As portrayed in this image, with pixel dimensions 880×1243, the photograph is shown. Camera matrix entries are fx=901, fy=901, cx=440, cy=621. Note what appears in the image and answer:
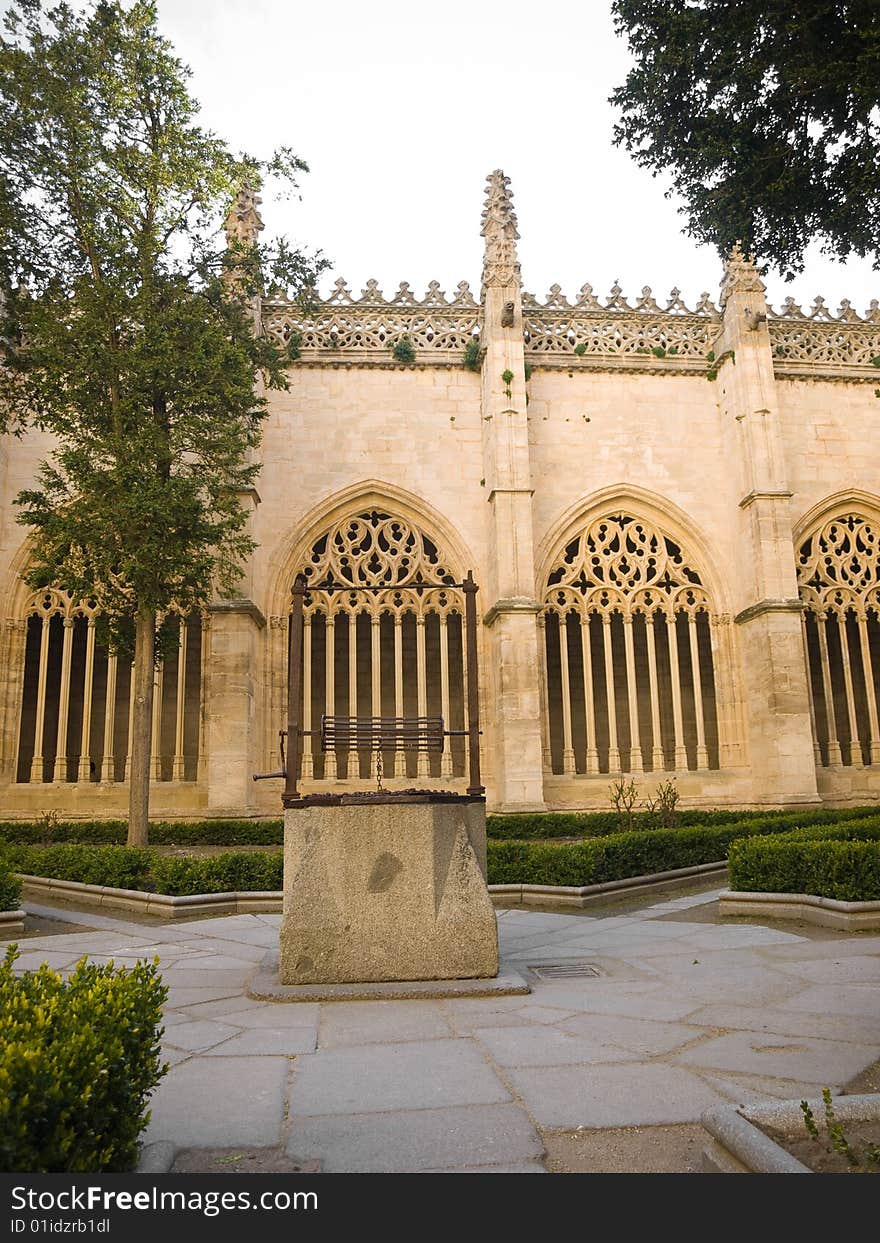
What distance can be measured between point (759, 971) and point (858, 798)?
1252 cm

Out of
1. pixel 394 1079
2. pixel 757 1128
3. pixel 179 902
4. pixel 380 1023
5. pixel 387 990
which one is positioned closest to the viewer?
pixel 757 1128

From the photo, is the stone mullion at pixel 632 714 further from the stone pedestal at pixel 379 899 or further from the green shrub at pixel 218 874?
the stone pedestal at pixel 379 899

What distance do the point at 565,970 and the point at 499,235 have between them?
14593 mm

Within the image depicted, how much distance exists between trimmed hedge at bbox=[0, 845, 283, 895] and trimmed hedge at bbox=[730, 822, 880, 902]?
4.95 meters

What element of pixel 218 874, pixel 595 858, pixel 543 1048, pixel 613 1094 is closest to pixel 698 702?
pixel 595 858

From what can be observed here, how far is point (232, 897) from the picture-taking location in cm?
969

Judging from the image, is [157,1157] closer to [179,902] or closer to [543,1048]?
[543,1048]

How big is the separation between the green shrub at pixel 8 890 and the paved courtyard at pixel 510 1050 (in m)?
1.32

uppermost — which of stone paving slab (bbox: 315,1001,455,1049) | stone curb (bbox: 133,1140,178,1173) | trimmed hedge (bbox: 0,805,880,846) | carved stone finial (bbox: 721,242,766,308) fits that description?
carved stone finial (bbox: 721,242,766,308)

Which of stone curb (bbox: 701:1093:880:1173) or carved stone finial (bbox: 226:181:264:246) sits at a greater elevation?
carved stone finial (bbox: 226:181:264:246)

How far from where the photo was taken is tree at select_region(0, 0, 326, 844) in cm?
1216

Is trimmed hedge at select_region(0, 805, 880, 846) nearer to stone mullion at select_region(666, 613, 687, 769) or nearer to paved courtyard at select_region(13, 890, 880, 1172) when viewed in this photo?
stone mullion at select_region(666, 613, 687, 769)

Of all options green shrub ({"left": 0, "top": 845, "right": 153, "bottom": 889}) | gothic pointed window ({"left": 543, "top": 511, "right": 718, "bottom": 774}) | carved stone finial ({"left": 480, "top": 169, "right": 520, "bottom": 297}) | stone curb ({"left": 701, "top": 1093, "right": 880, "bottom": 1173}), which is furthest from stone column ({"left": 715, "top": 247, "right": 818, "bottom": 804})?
stone curb ({"left": 701, "top": 1093, "right": 880, "bottom": 1173})

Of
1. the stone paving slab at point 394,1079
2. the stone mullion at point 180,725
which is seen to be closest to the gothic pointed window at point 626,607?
the stone mullion at point 180,725
